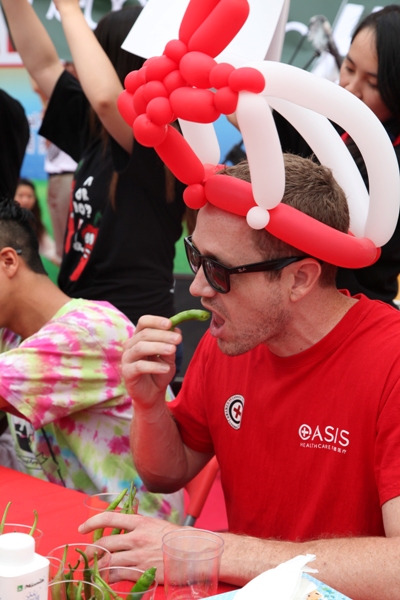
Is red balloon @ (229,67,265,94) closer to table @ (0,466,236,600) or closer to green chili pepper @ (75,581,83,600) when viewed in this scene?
green chili pepper @ (75,581,83,600)

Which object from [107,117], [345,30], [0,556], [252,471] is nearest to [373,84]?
[107,117]

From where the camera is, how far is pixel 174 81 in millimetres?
1363

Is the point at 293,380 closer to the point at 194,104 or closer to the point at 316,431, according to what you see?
the point at 316,431

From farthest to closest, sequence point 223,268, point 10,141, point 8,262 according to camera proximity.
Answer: point 10,141
point 8,262
point 223,268

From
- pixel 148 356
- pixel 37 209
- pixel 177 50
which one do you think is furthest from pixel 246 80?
pixel 37 209

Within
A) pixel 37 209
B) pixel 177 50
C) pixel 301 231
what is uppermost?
pixel 177 50

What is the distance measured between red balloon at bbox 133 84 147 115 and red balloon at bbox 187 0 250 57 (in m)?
0.13

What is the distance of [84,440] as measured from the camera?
2.27 metres

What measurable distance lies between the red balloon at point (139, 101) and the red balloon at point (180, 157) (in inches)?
2.8

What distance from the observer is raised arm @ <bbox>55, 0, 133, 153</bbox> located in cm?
259

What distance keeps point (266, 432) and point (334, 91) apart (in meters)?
0.77

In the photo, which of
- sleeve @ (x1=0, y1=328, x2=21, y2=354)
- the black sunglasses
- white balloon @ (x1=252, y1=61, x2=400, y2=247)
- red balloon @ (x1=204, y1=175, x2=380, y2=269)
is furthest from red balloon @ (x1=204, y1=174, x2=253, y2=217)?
sleeve @ (x1=0, y1=328, x2=21, y2=354)

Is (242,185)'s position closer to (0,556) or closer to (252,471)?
(252,471)

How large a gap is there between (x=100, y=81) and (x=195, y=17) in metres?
1.29
